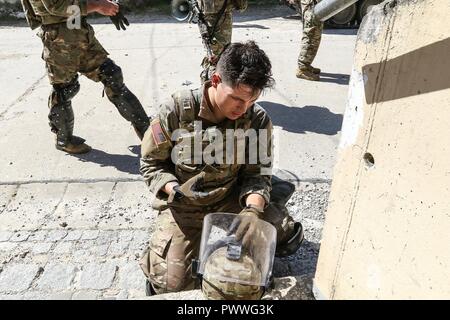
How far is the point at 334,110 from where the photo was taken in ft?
16.4

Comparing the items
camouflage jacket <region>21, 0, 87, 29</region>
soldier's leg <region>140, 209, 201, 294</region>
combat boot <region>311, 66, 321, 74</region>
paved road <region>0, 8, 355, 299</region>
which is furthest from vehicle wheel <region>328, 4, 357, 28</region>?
soldier's leg <region>140, 209, 201, 294</region>

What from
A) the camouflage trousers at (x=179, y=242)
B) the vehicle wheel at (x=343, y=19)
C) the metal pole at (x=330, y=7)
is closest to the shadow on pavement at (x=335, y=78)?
the vehicle wheel at (x=343, y=19)

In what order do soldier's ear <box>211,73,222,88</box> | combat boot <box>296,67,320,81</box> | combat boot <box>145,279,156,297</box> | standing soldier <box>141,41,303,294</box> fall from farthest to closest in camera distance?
combat boot <box>296,67,320,81</box>, combat boot <box>145,279,156,297</box>, standing soldier <box>141,41,303,294</box>, soldier's ear <box>211,73,222,88</box>

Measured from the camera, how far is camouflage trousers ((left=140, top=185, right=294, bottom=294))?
7.95 feet

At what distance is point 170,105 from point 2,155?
2.44m

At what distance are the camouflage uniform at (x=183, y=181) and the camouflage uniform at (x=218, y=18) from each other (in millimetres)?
1926

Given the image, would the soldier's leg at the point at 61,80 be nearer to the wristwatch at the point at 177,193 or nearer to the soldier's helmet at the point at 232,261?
the wristwatch at the point at 177,193

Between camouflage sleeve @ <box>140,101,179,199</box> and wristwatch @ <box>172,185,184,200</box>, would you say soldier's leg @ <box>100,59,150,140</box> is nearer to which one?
camouflage sleeve @ <box>140,101,179,199</box>

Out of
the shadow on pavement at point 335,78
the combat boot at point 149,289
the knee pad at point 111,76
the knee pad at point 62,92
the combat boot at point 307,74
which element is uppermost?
the knee pad at point 111,76

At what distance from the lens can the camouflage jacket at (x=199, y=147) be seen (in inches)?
94.3

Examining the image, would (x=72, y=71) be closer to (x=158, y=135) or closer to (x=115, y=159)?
(x=115, y=159)

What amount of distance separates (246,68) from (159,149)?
70 centimetres

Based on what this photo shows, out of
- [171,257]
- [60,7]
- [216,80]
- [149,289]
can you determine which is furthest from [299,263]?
[60,7]

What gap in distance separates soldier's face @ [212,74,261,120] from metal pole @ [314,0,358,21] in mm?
728
